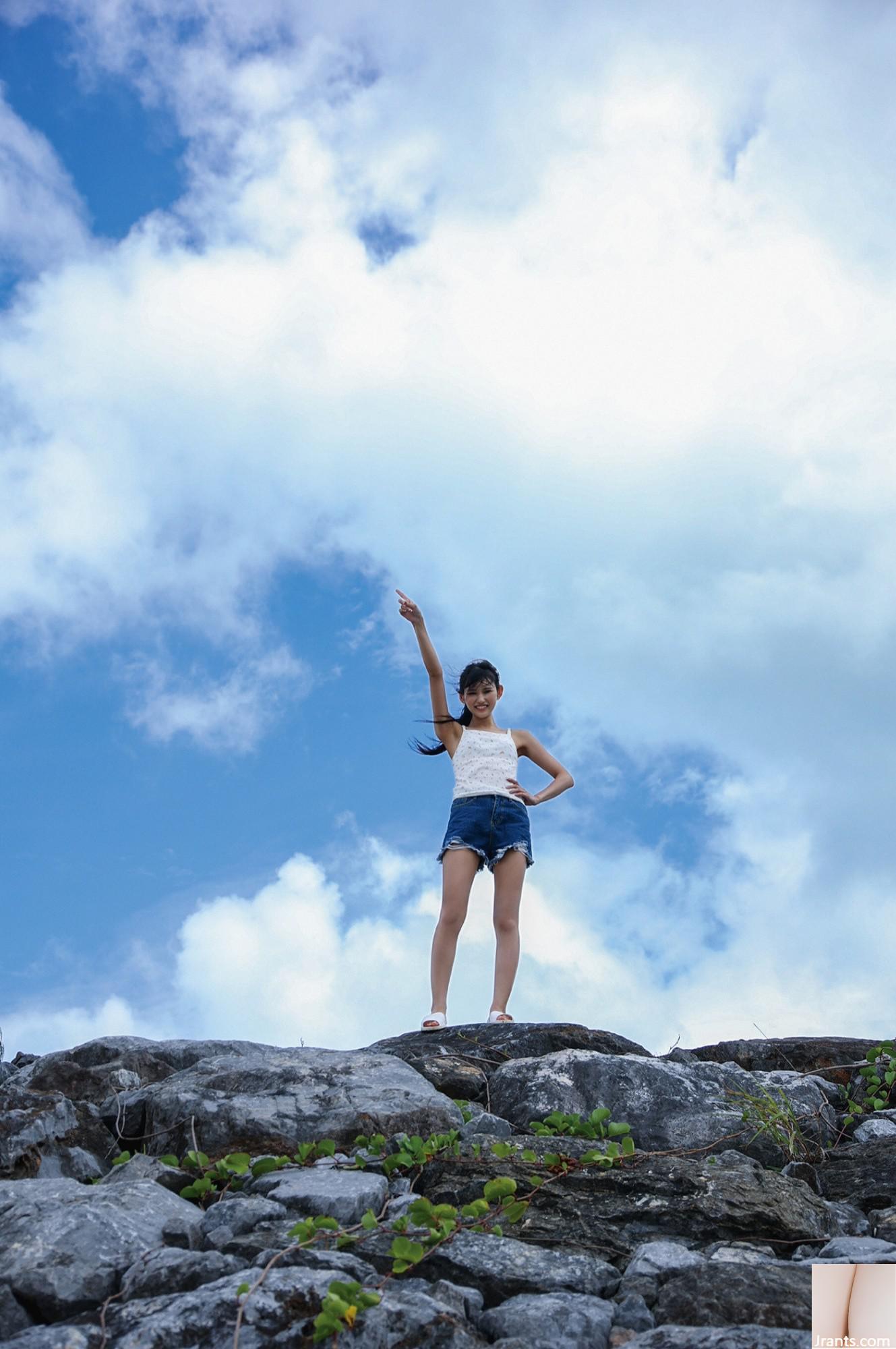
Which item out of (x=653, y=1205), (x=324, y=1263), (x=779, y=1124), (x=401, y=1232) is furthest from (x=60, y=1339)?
(x=779, y=1124)

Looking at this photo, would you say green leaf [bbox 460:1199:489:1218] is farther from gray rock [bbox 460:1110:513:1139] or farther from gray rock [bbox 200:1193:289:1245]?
gray rock [bbox 460:1110:513:1139]

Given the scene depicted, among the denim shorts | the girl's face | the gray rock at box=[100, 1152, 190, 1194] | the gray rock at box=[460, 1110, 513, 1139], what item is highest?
the girl's face

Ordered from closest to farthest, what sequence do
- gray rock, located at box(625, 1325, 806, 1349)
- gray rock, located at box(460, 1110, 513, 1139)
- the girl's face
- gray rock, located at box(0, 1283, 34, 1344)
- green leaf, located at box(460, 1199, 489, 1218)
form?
gray rock, located at box(625, 1325, 806, 1349) → gray rock, located at box(0, 1283, 34, 1344) → green leaf, located at box(460, 1199, 489, 1218) → gray rock, located at box(460, 1110, 513, 1139) → the girl's face

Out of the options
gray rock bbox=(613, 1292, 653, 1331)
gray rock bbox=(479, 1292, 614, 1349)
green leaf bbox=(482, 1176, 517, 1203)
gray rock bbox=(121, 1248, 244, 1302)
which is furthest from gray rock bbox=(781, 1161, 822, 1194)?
gray rock bbox=(121, 1248, 244, 1302)

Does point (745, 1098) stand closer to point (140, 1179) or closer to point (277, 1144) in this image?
point (277, 1144)

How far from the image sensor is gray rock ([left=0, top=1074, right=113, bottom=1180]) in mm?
4773

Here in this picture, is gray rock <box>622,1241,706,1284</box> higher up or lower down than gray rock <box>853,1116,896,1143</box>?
lower down

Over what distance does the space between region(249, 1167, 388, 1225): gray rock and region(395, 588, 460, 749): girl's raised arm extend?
5296mm

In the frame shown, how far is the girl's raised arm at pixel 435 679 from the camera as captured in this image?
9.35 meters

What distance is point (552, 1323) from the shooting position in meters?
3.37

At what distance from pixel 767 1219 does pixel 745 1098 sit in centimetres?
170

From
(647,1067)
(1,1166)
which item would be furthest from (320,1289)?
(647,1067)

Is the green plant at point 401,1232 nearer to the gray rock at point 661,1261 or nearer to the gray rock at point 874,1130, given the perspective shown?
the gray rock at point 661,1261

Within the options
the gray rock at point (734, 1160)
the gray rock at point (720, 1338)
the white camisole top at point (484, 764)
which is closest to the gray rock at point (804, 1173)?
the gray rock at point (734, 1160)
